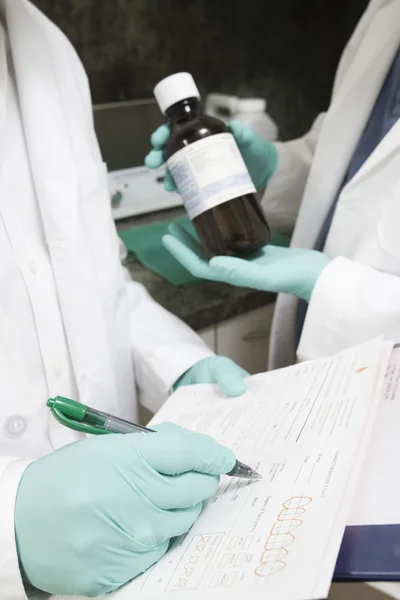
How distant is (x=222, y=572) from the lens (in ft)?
1.14

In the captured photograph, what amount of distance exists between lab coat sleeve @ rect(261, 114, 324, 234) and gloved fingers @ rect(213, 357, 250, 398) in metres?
0.44

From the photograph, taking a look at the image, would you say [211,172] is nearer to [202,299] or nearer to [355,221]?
[355,221]

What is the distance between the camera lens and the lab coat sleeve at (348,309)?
593 mm

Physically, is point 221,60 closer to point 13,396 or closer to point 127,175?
point 127,175

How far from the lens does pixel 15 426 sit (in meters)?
0.57

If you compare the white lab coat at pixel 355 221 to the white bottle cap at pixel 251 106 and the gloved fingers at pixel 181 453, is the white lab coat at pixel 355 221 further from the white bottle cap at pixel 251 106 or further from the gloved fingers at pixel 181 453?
the white bottle cap at pixel 251 106

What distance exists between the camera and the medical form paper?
0.33m

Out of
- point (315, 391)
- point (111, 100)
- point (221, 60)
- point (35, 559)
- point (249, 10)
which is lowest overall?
point (35, 559)

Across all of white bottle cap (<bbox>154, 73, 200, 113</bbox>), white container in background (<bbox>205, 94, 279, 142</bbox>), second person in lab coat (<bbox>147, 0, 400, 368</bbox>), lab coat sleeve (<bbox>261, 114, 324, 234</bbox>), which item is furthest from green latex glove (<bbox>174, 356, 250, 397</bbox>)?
white container in background (<bbox>205, 94, 279, 142</bbox>)

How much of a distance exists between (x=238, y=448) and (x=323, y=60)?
140cm

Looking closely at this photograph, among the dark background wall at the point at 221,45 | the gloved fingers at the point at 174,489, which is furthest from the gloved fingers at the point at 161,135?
the dark background wall at the point at 221,45

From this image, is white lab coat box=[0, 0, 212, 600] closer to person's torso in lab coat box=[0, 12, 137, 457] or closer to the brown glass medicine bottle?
person's torso in lab coat box=[0, 12, 137, 457]

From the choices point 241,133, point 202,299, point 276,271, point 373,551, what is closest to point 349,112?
point 241,133

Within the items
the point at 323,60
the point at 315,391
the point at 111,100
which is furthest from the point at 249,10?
the point at 315,391
